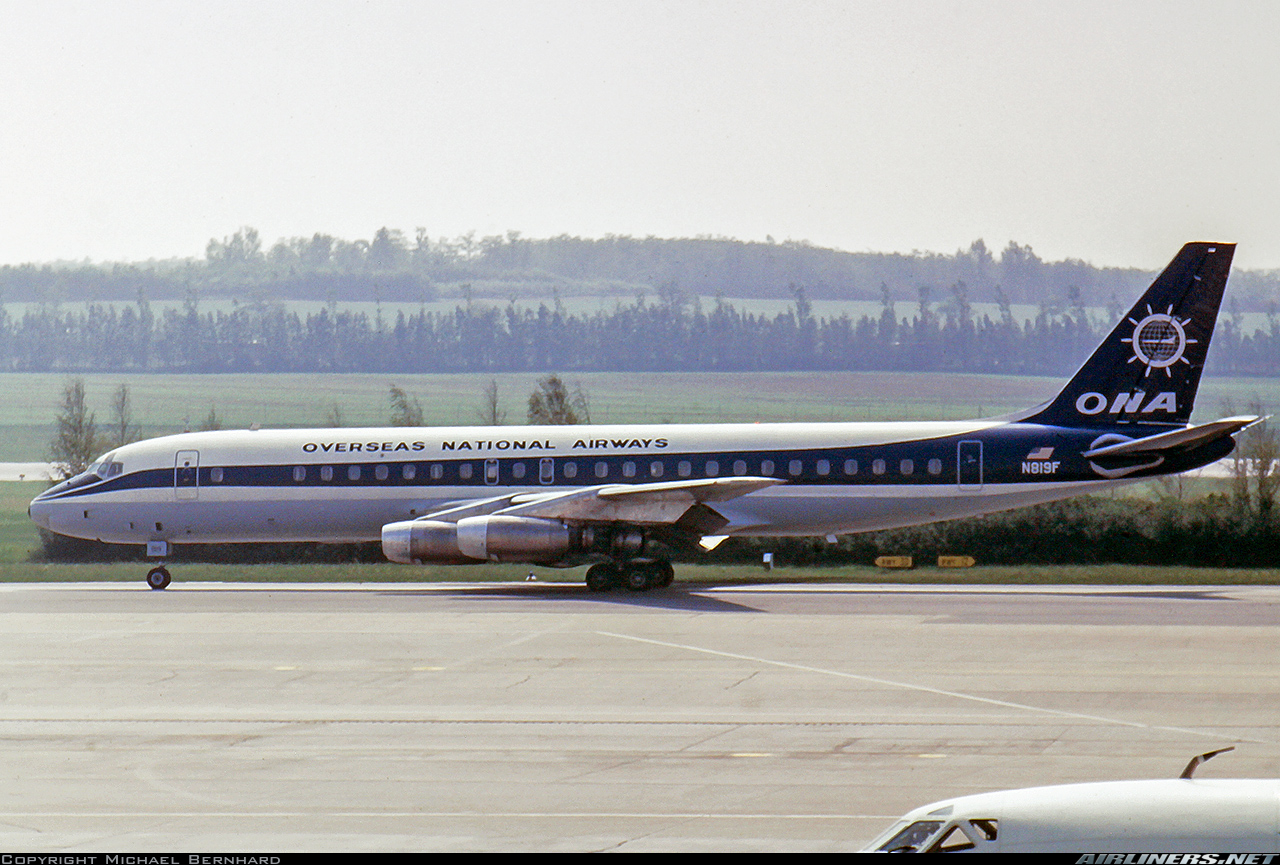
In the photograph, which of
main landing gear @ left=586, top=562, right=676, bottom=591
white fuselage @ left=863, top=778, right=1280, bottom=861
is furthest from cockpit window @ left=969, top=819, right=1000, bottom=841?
main landing gear @ left=586, top=562, right=676, bottom=591

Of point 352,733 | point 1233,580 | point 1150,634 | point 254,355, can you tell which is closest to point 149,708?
point 352,733

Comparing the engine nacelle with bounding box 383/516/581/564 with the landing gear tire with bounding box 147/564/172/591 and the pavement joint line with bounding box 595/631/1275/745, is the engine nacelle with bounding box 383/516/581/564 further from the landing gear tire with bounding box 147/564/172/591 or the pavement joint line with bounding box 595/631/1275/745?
the pavement joint line with bounding box 595/631/1275/745

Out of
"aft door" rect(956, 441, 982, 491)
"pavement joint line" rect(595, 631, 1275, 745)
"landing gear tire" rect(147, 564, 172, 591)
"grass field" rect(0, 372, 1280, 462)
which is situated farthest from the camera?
"grass field" rect(0, 372, 1280, 462)

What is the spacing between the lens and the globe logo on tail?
112 ft

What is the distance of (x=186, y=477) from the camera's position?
36000mm

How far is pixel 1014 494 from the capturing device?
34000mm

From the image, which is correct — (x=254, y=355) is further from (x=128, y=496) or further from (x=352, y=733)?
(x=352, y=733)

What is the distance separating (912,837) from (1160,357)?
29721 millimetres

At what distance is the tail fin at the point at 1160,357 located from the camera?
112 ft

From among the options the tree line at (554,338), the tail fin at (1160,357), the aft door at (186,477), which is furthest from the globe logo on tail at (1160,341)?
the tree line at (554,338)

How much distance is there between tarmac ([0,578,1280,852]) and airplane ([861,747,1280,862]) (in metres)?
3.84

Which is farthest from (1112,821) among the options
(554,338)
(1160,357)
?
(554,338)

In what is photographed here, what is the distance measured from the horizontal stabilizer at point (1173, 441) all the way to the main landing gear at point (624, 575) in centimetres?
1046

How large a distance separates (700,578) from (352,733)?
21.7 meters
